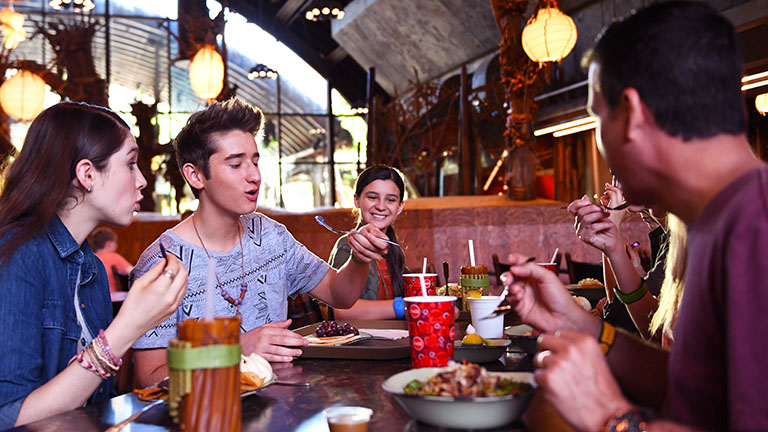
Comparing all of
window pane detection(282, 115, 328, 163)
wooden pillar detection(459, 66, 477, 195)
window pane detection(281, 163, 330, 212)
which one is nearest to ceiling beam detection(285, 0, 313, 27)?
window pane detection(282, 115, 328, 163)

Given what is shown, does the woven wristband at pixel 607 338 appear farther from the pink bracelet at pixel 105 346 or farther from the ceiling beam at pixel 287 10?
the ceiling beam at pixel 287 10

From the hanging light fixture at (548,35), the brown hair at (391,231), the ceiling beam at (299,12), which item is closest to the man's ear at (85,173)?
the brown hair at (391,231)

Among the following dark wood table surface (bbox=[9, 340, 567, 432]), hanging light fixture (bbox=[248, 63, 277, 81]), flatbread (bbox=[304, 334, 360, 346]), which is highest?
hanging light fixture (bbox=[248, 63, 277, 81])

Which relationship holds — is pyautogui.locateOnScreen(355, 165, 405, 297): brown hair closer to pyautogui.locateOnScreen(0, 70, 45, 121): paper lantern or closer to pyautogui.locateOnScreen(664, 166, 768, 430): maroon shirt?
pyautogui.locateOnScreen(664, 166, 768, 430): maroon shirt

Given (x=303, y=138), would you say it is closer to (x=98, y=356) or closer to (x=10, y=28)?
(x=10, y=28)

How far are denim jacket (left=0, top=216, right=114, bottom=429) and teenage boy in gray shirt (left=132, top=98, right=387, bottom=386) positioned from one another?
331 mm

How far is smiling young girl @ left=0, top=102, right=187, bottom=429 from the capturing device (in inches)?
51.6

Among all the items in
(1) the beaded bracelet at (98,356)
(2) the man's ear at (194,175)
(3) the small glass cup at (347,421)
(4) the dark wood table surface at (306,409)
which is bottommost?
(4) the dark wood table surface at (306,409)

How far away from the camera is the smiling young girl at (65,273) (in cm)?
131

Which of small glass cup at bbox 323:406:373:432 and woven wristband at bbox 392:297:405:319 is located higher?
woven wristband at bbox 392:297:405:319

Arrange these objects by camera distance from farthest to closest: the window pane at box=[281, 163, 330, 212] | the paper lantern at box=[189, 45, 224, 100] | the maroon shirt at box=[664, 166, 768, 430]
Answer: the window pane at box=[281, 163, 330, 212], the paper lantern at box=[189, 45, 224, 100], the maroon shirt at box=[664, 166, 768, 430]

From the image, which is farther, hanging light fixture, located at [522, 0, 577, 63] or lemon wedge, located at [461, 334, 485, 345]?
hanging light fixture, located at [522, 0, 577, 63]

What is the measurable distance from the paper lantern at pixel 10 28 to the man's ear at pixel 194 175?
6.49m

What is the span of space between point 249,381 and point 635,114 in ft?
2.75
